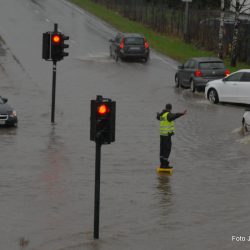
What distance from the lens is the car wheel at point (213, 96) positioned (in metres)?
35.6

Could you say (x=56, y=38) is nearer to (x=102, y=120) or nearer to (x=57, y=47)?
(x=57, y=47)

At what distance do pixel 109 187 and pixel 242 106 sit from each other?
16184 mm

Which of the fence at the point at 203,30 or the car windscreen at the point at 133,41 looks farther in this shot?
the fence at the point at 203,30

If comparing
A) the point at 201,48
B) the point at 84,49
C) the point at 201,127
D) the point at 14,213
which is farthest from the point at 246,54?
the point at 14,213

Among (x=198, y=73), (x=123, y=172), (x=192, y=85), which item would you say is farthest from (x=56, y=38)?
(x=192, y=85)

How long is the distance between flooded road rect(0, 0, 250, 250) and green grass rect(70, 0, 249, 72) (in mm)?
8954

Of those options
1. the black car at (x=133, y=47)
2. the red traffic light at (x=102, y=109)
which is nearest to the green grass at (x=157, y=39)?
the black car at (x=133, y=47)

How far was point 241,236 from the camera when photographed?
598 inches

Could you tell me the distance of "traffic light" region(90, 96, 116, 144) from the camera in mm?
14602

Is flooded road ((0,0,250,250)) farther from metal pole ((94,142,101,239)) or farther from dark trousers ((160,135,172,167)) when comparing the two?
dark trousers ((160,135,172,167))

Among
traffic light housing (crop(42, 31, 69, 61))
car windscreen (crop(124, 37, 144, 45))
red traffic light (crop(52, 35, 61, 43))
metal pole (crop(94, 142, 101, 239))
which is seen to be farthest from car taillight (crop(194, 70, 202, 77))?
metal pole (crop(94, 142, 101, 239))

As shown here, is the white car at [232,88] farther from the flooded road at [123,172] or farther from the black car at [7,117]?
the black car at [7,117]

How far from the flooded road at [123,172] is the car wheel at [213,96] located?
0.75 metres

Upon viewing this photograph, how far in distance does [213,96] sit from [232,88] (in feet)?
4.05
